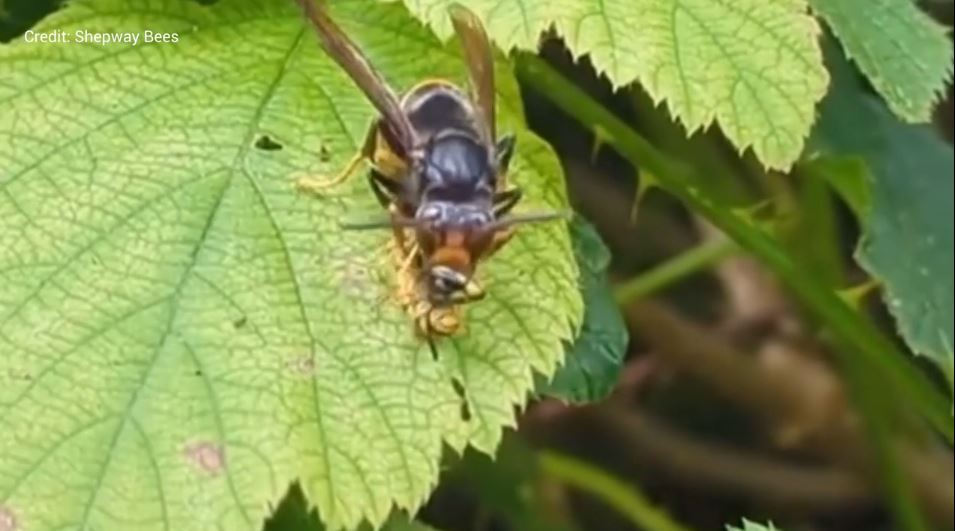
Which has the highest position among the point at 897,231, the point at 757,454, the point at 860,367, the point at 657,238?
the point at 897,231

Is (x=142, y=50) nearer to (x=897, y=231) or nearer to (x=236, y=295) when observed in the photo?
(x=236, y=295)

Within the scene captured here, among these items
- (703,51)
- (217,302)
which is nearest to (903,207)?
(703,51)

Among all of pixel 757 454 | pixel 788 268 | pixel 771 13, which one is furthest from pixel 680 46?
pixel 757 454

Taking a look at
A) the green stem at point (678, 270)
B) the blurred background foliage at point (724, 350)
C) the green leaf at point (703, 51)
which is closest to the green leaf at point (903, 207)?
the blurred background foliage at point (724, 350)

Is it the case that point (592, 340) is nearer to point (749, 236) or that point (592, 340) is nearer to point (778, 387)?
point (749, 236)

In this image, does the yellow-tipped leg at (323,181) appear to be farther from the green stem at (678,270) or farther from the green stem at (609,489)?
the green stem at (609,489)

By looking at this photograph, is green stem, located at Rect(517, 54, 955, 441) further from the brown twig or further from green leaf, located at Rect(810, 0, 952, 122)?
the brown twig
